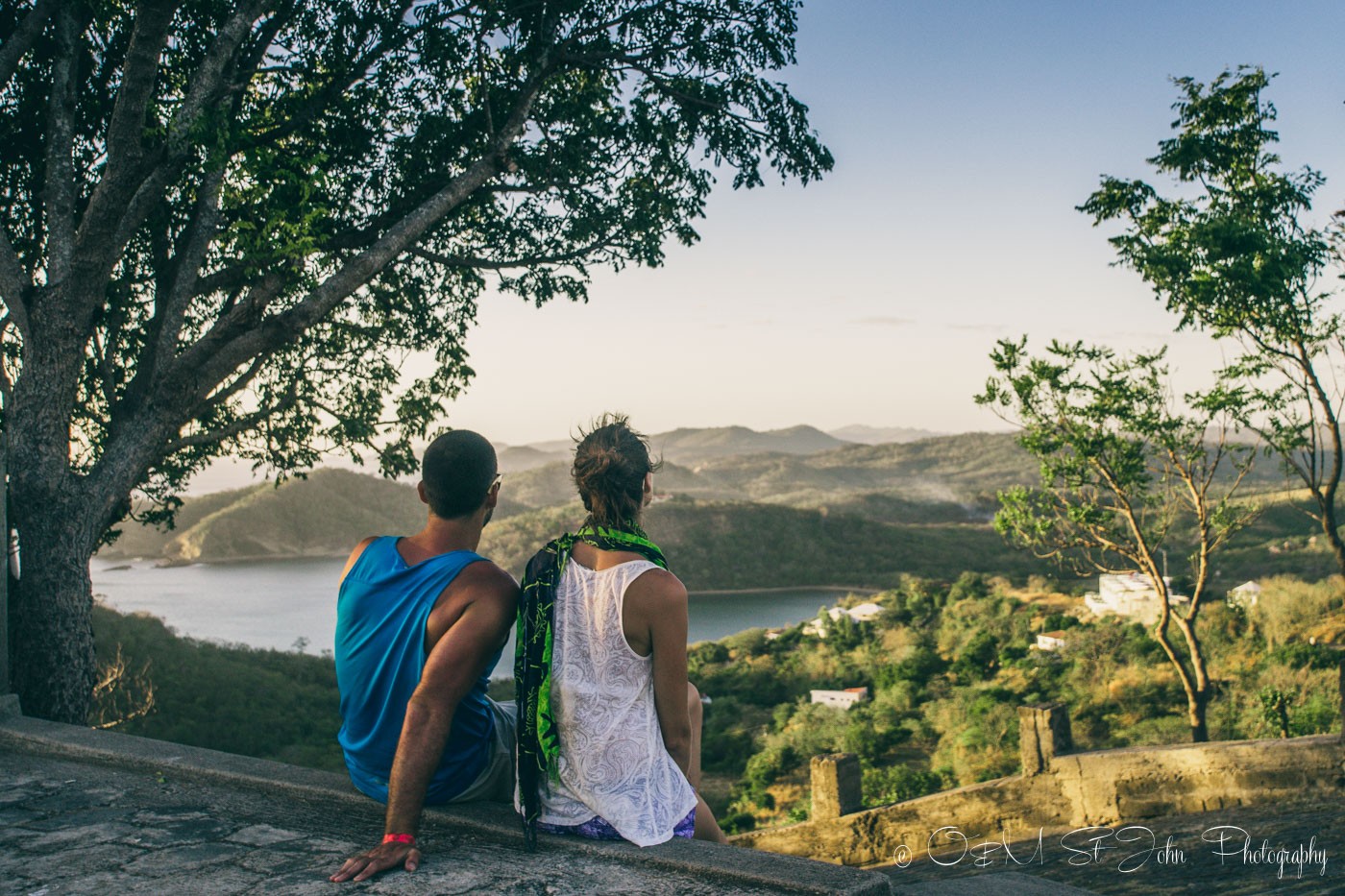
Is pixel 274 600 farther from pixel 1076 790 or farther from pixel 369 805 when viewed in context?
pixel 369 805

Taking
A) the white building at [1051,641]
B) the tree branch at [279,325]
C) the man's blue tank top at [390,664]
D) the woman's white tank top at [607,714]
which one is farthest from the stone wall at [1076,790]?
the white building at [1051,641]

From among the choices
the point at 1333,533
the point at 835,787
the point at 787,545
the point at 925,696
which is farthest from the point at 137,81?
the point at 787,545

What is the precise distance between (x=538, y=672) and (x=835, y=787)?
21.4 ft

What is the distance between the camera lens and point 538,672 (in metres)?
2.66

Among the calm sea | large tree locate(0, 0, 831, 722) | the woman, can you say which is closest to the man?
the woman

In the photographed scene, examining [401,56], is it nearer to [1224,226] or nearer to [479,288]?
[479,288]

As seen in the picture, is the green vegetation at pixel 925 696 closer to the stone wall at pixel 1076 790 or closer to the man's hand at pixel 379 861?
the stone wall at pixel 1076 790

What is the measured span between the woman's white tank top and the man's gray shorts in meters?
0.46

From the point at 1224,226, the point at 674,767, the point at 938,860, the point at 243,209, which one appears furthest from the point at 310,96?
the point at 1224,226

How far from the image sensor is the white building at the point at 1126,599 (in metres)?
23.0

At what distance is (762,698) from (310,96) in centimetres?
2356

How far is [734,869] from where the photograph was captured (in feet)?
8.13

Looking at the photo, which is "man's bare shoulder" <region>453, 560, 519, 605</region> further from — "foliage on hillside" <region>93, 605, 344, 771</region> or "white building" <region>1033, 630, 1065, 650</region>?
"white building" <region>1033, 630, 1065, 650</region>

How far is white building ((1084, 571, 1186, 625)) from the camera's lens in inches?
906
